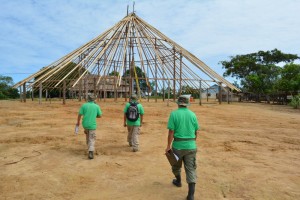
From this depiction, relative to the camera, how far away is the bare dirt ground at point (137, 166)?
4219mm

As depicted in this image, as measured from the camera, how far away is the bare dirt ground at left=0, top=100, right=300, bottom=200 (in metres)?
4.22

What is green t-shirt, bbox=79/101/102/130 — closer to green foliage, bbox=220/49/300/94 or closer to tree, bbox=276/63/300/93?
tree, bbox=276/63/300/93

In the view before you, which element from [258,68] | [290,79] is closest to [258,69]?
[258,68]

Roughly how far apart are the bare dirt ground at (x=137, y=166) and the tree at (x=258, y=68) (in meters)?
25.4

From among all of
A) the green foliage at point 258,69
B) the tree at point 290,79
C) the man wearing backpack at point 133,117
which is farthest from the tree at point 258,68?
the man wearing backpack at point 133,117

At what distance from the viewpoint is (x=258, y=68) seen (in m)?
36.8

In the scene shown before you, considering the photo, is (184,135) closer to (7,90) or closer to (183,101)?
(183,101)

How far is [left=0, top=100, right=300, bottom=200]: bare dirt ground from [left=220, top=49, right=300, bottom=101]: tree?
25393 mm

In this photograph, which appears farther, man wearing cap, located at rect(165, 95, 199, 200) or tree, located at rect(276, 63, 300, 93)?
tree, located at rect(276, 63, 300, 93)

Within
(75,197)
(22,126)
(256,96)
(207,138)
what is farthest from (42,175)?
(256,96)

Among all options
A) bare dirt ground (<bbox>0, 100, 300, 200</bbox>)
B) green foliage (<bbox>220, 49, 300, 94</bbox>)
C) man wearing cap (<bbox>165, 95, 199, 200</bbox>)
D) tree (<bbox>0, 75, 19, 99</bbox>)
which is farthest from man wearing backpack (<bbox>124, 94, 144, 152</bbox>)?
tree (<bbox>0, 75, 19, 99</bbox>)

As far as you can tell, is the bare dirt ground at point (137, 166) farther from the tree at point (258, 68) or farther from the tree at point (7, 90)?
the tree at point (7, 90)

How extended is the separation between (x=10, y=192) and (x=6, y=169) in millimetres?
1153

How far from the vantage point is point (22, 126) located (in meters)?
9.95
